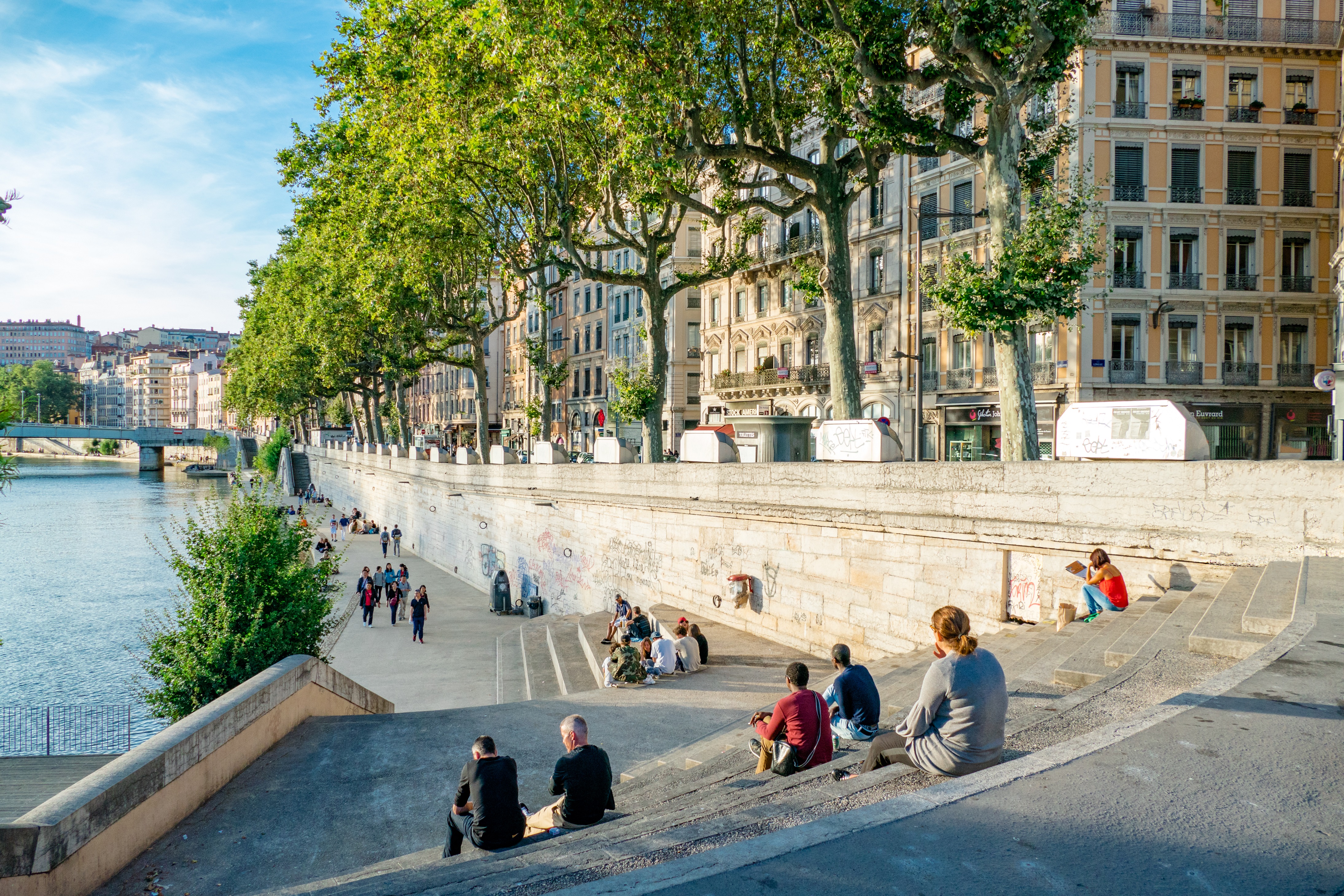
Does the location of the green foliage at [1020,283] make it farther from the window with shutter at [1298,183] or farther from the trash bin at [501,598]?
the window with shutter at [1298,183]

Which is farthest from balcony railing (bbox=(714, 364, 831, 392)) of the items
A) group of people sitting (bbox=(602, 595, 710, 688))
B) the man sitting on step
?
the man sitting on step

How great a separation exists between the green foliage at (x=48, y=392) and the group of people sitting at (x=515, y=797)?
607 feet

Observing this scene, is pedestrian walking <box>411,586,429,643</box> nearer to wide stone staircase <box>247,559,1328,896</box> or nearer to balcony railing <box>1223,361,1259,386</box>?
wide stone staircase <box>247,559,1328,896</box>

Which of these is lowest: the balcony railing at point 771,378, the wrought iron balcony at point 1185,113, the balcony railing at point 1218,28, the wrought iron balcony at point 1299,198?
the balcony railing at point 771,378

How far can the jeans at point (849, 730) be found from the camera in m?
6.67

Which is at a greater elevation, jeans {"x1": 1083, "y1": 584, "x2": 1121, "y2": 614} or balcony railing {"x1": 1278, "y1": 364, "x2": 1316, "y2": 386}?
balcony railing {"x1": 1278, "y1": 364, "x2": 1316, "y2": 386}

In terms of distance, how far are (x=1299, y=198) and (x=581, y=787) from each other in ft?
105

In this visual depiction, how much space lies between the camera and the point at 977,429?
31.9 metres

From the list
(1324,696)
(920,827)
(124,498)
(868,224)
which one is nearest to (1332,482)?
(1324,696)

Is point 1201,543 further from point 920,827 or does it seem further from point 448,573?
point 448,573

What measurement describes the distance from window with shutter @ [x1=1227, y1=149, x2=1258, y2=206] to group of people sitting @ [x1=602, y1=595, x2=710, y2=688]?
2488 centimetres

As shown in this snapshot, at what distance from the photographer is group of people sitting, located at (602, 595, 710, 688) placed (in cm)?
1233

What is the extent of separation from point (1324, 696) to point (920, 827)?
2.95 m

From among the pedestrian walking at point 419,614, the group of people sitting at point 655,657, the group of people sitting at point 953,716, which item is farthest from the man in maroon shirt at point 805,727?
the pedestrian walking at point 419,614
